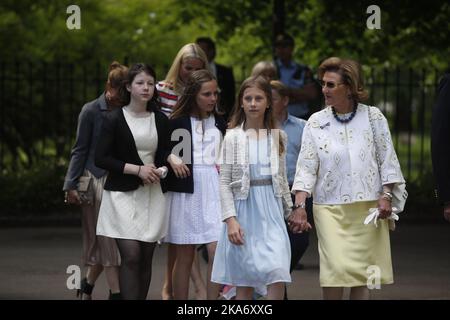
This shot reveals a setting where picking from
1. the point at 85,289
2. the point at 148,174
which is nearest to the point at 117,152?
the point at 148,174

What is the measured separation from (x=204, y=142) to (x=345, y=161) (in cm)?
153

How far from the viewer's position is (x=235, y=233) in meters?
8.28

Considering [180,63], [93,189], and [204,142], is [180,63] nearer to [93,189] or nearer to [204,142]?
[204,142]

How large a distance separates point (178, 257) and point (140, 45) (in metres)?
14.8

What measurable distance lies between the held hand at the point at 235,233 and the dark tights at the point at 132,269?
0.87 m

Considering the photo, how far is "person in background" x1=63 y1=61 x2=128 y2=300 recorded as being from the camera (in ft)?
32.9

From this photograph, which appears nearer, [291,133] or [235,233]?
[235,233]

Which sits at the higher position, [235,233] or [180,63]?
[180,63]

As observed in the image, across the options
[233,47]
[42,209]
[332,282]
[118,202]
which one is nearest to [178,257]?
[118,202]

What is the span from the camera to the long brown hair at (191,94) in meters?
9.47

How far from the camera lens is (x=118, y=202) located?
8969mm

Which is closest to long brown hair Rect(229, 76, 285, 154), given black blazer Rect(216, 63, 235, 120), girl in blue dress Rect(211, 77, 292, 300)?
girl in blue dress Rect(211, 77, 292, 300)

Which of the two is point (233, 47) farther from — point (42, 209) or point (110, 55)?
point (42, 209)

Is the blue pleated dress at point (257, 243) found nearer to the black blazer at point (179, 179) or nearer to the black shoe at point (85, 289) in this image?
the black blazer at point (179, 179)
